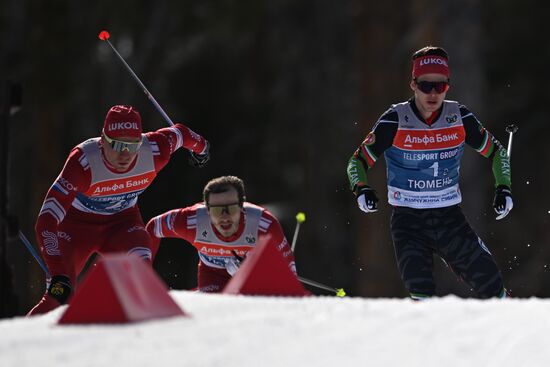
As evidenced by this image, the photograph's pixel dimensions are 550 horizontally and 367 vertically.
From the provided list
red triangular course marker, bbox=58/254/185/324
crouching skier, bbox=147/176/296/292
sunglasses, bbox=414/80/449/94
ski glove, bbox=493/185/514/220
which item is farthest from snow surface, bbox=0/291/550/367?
crouching skier, bbox=147/176/296/292

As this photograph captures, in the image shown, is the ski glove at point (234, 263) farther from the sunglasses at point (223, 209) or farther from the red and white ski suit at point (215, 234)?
the sunglasses at point (223, 209)

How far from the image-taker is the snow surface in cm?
472

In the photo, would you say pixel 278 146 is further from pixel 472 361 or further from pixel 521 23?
pixel 472 361

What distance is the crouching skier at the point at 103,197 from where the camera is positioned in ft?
28.5

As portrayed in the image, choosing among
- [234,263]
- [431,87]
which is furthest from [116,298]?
[234,263]

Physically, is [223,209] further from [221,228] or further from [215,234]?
[215,234]

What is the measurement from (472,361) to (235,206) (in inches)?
188

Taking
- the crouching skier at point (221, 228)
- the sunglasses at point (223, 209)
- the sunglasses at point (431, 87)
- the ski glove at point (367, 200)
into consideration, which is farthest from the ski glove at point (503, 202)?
the sunglasses at point (223, 209)

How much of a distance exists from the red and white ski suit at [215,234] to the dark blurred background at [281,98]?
11.3 metres

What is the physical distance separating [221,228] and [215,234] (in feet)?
0.71

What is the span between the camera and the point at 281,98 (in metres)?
28.5

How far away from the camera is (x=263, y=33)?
2864cm

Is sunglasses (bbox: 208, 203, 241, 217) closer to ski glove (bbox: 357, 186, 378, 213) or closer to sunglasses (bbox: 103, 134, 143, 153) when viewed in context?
sunglasses (bbox: 103, 134, 143, 153)

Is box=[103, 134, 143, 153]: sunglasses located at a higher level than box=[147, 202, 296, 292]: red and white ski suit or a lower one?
higher
